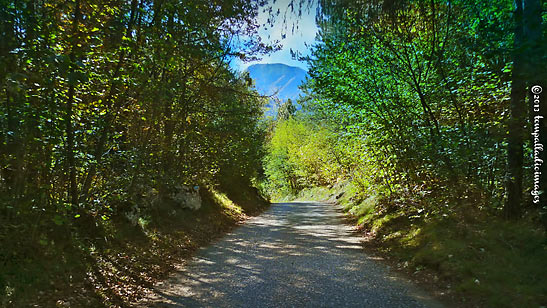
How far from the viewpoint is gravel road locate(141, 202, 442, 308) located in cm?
463

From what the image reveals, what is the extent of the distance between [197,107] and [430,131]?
23.2 feet

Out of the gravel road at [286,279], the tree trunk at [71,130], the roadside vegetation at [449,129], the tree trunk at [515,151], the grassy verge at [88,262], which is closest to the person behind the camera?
the grassy verge at [88,262]

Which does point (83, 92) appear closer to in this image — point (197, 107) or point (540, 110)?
point (197, 107)

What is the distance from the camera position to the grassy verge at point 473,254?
13.7 feet

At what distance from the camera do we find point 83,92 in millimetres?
4746

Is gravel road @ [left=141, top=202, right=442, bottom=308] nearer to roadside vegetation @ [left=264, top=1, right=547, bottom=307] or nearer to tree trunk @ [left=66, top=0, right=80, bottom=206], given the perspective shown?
roadside vegetation @ [left=264, top=1, right=547, bottom=307]

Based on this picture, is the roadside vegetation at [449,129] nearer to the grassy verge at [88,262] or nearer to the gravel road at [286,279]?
the gravel road at [286,279]

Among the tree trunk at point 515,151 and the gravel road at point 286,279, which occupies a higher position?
the tree trunk at point 515,151

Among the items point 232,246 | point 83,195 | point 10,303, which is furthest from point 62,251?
point 232,246

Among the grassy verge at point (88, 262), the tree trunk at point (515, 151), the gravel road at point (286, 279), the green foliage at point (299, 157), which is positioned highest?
the green foliage at point (299, 157)

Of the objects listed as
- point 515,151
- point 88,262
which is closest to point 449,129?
point 515,151

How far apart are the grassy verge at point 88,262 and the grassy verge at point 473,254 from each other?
505cm

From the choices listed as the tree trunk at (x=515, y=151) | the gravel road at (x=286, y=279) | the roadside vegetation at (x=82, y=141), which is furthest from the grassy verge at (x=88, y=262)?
the tree trunk at (x=515, y=151)

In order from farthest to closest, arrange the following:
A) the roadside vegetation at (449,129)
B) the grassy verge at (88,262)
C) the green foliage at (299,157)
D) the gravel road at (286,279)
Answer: the green foliage at (299,157), the gravel road at (286,279), the roadside vegetation at (449,129), the grassy verge at (88,262)
